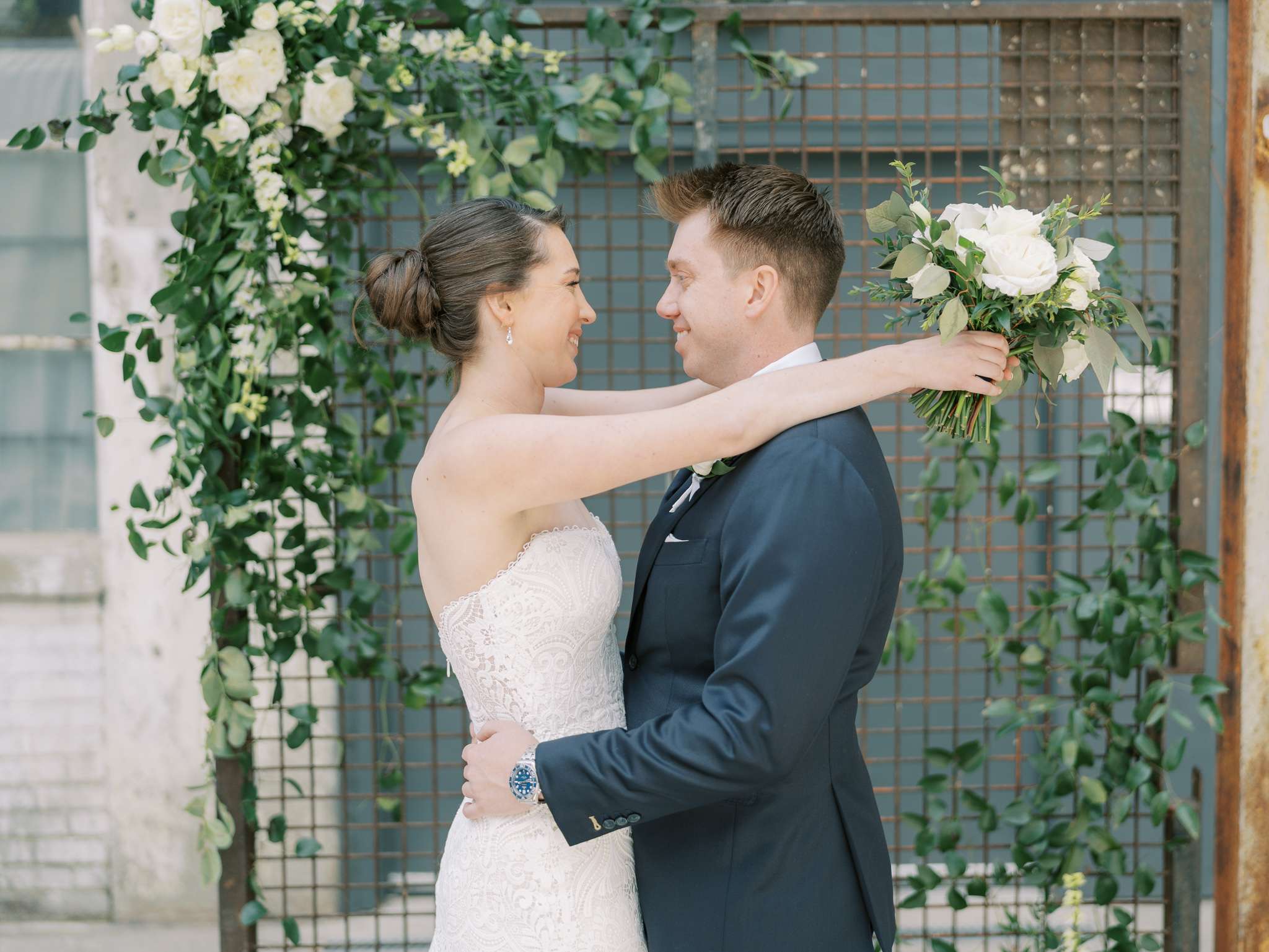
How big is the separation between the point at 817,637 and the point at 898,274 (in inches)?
19.3

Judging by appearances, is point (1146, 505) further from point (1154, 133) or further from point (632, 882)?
point (632, 882)

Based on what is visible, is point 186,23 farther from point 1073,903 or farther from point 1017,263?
point 1073,903

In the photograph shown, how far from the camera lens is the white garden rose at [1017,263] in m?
1.47

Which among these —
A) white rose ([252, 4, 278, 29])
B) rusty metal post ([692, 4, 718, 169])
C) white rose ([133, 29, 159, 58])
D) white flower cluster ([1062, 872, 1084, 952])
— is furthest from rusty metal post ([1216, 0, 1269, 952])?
white rose ([133, 29, 159, 58])

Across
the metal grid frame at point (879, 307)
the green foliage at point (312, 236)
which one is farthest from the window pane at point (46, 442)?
the green foliage at point (312, 236)

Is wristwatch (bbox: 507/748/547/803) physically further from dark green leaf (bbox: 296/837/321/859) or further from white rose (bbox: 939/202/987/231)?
dark green leaf (bbox: 296/837/321/859)

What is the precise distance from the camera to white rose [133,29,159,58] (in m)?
2.48

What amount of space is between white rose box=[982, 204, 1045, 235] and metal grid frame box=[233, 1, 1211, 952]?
1104mm

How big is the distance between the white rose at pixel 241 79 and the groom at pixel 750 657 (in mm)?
1114

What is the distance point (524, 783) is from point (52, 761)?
8.10ft

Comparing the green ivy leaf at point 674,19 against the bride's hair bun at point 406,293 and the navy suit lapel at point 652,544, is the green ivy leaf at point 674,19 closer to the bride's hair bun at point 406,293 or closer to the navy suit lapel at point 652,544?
the bride's hair bun at point 406,293

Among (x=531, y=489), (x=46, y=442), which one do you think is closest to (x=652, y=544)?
(x=531, y=489)

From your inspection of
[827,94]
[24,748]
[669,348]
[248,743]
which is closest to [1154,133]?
[827,94]

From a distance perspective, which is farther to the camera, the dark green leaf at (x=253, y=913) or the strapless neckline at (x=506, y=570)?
the dark green leaf at (x=253, y=913)
